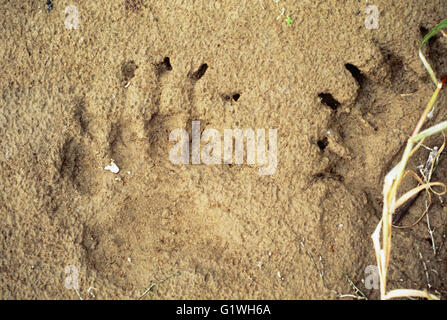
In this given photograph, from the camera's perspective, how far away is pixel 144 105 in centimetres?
191

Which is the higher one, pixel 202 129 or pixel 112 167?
pixel 202 129

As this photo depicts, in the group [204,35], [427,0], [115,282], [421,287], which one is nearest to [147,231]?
[115,282]

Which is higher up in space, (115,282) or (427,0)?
(427,0)

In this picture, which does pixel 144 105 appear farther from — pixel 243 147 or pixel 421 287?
pixel 421 287

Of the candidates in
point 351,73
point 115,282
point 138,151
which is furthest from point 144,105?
point 351,73

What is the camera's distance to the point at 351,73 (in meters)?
1.93

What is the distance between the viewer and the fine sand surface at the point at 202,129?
6.18 ft

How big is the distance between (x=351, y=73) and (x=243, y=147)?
0.59 m

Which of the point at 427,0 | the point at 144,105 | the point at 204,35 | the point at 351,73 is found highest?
the point at 427,0

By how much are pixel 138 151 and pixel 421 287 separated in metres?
1.39

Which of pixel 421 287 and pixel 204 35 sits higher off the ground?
pixel 204 35

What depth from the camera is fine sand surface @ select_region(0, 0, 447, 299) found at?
1.88 m

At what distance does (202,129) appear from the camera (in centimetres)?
194

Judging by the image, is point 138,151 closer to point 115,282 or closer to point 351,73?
point 115,282
